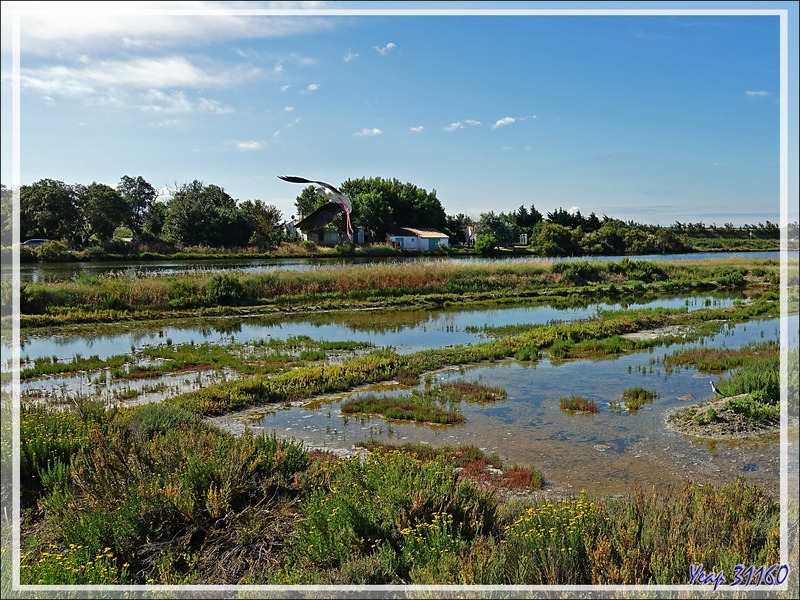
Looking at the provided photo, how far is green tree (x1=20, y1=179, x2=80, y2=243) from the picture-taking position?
183ft

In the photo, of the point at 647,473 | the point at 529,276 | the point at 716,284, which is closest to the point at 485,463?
the point at 647,473

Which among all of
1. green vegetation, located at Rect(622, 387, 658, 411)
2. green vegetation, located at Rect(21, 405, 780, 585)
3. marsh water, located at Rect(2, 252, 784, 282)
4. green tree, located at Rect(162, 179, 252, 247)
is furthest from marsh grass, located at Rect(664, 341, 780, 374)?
green tree, located at Rect(162, 179, 252, 247)

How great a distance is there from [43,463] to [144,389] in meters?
7.05

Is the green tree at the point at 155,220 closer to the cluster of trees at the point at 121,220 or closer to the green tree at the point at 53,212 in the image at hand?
the cluster of trees at the point at 121,220

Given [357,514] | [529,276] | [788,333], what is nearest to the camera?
[788,333]

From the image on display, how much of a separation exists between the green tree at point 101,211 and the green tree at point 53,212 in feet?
4.00

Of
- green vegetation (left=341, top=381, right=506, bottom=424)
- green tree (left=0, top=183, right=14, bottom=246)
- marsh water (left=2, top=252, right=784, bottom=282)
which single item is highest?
marsh water (left=2, top=252, right=784, bottom=282)

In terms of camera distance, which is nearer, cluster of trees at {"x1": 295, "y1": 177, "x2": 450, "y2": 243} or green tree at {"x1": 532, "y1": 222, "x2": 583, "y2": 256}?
cluster of trees at {"x1": 295, "y1": 177, "x2": 450, "y2": 243}

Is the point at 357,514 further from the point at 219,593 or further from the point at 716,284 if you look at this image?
the point at 716,284

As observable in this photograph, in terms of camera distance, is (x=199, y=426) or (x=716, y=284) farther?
(x=716, y=284)

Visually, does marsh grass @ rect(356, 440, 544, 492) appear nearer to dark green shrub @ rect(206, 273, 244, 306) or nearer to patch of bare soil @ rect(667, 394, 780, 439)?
patch of bare soil @ rect(667, 394, 780, 439)

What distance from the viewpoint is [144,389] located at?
13.9 metres

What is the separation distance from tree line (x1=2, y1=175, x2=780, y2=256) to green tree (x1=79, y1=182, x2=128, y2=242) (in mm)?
98

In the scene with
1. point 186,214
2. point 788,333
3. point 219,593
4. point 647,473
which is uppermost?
point 186,214
